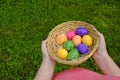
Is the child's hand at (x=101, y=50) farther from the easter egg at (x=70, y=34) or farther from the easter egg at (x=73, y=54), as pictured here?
the easter egg at (x=70, y=34)

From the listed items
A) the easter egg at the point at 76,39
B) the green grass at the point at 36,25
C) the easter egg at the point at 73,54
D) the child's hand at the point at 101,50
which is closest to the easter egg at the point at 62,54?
the easter egg at the point at 73,54

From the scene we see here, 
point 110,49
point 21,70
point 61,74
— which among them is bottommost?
point 21,70

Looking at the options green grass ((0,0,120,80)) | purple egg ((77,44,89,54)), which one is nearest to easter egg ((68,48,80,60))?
purple egg ((77,44,89,54))

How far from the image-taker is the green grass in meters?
3.14

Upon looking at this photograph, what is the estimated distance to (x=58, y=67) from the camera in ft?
10.1

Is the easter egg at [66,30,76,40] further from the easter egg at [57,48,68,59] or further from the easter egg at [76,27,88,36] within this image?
the easter egg at [57,48,68,59]

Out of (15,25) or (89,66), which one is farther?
(15,25)

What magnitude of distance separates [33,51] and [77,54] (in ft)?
3.41

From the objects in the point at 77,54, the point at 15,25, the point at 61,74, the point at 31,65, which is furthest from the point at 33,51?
the point at 61,74

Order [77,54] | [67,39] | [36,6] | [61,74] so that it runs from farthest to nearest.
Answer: [36,6] → [67,39] → [77,54] → [61,74]

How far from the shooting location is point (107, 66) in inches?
80.6

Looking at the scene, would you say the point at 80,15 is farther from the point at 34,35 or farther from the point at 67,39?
the point at 67,39

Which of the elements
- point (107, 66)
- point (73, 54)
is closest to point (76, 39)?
point (73, 54)

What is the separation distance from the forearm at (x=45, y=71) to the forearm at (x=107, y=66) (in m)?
0.36
